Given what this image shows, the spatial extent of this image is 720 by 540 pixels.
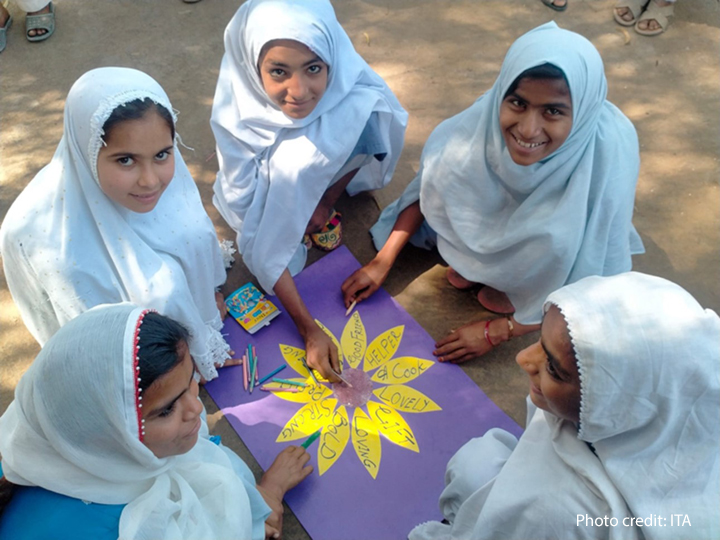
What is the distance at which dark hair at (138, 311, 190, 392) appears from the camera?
4.40 ft

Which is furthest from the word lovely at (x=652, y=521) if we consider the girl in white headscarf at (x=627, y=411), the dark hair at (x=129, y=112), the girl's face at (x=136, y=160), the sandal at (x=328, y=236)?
the sandal at (x=328, y=236)

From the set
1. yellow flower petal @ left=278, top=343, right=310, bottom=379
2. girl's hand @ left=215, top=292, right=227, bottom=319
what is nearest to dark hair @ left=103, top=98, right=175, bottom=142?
girl's hand @ left=215, top=292, right=227, bottom=319

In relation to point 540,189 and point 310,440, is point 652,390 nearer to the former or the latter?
point 540,189

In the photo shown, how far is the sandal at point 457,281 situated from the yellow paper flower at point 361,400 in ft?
1.14

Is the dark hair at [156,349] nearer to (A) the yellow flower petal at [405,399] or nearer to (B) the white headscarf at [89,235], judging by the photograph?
(B) the white headscarf at [89,235]

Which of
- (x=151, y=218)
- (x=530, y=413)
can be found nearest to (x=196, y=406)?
(x=151, y=218)

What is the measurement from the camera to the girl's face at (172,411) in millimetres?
1385

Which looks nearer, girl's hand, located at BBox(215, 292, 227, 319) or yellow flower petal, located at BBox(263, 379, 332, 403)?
yellow flower petal, located at BBox(263, 379, 332, 403)

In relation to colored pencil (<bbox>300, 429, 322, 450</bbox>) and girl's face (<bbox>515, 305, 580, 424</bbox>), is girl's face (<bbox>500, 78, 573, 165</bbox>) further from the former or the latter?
→ colored pencil (<bbox>300, 429, 322, 450</bbox>)

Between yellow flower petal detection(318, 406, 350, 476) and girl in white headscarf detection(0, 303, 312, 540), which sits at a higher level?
girl in white headscarf detection(0, 303, 312, 540)

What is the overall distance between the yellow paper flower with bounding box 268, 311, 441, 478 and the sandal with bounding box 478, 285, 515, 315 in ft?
1.32

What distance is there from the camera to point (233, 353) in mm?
2580

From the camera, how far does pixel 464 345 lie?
2.56m

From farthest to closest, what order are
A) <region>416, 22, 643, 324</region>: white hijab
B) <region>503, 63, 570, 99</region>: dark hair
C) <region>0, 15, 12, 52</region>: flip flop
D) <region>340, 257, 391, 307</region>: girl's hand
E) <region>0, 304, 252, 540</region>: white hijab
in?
<region>0, 15, 12, 52</region>: flip flop → <region>340, 257, 391, 307</region>: girl's hand → <region>416, 22, 643, 324</region>: white hijab → <region>503, 63, 570, 99</region>: dark hair → <region>0, 304, 252, 540</region>: white hijab
